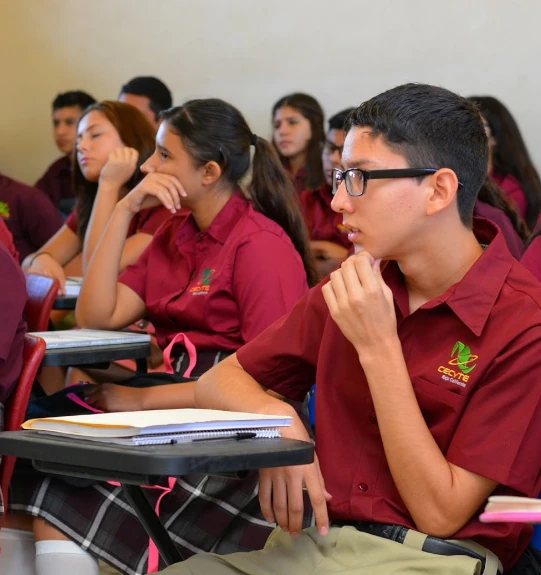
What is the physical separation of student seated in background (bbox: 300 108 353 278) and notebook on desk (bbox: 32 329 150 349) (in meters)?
1.45

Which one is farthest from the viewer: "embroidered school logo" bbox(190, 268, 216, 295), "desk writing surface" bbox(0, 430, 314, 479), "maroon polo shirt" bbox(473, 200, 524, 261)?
"maroon polo shirt" bbox(473, 200, 524, 261)

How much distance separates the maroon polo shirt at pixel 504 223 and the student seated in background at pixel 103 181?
102 cm

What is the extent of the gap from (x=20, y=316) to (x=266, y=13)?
341 centimetres

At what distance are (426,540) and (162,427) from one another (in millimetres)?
420

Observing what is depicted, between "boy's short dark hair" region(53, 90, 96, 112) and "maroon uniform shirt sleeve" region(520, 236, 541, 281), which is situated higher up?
"boy's short dark hair" region(53, 90, 96, 112)

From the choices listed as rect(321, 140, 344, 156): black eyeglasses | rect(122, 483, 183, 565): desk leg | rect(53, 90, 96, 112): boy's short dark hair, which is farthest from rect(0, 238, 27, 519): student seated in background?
rect(53, 90, 96, 112): boy's short dark hair

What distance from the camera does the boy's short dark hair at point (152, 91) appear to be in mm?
4855

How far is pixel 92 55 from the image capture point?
220 inches

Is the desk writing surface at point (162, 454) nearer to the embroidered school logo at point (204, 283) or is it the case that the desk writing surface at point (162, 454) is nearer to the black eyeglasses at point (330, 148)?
the embroidered school logo at point (204, 283)

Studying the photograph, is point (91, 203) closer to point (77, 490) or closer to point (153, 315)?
point (153, 315)

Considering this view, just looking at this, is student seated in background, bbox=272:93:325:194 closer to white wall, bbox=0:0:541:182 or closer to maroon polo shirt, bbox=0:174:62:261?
white wall, bbox=0:0:541:182

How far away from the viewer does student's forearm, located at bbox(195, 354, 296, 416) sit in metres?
1.44

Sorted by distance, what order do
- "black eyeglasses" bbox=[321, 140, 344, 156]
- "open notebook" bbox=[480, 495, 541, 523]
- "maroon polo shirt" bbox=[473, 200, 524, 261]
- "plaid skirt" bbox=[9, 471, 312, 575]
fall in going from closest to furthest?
"open notebook" bbox=[480, 495, 541, 523]
"plaid skirt" bbox=[9, 471, 312, 575]
"maroon polo shirt" bbox=[473, 200, 524, 261]
"black eyeglasses" bbox=[321, 140, 344, 156]

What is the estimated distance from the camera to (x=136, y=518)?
1.93 meters
